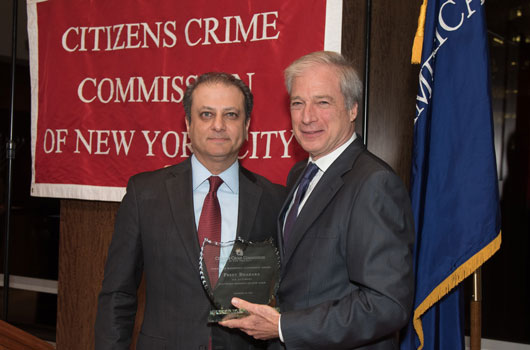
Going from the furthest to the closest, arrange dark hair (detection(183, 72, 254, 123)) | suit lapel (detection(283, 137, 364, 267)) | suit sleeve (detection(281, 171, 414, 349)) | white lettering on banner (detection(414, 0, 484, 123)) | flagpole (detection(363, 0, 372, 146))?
1. flagpole (detection(363, 0, 372, 146))
2. white lettering on banner (detection(414, 0, 484, 123))
3. dark hair (detection(183, 72, 254, 123))
4. suit lapel (detection(283, 137, 364, 267))
5. suit sleeve (detection(281, 171, 414, 349))

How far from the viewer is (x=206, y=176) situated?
6.02 feet

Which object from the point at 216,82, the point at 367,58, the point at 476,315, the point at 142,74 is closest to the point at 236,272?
the point at 216,82

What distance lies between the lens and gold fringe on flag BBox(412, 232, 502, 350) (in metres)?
1.96

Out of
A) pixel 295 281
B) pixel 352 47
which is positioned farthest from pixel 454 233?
pixel 352 47

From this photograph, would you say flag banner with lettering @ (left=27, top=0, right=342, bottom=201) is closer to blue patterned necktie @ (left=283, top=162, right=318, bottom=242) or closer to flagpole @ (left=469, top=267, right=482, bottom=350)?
blue patterned necktie @ (left=283, top=162, right=318, bottom=242)

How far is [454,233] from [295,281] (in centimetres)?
82

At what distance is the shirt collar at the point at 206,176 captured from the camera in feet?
6.01

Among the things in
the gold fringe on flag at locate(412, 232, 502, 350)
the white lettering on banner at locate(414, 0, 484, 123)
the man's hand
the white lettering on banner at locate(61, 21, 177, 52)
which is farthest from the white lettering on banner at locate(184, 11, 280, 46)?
the man's hand

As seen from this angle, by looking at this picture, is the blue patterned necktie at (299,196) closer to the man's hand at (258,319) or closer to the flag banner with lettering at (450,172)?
the man's hand at (258,319)

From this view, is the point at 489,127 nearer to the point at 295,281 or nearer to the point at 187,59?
the point at 295,281

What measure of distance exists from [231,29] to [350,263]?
1.71 meters

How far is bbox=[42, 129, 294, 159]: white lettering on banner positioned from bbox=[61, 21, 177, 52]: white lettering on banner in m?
0.51

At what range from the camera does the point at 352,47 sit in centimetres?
255

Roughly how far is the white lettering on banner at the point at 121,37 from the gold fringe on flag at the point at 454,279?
190 centimetres
